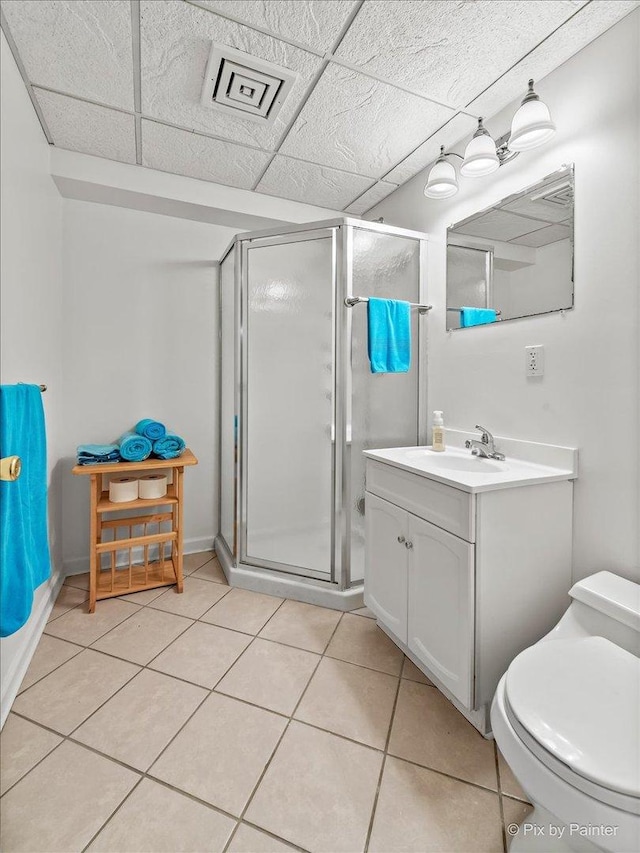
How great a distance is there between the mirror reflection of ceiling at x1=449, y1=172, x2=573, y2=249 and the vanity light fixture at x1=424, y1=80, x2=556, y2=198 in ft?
0.51

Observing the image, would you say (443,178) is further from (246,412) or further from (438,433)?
(246,412)

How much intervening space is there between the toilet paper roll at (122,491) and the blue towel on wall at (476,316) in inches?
74.7

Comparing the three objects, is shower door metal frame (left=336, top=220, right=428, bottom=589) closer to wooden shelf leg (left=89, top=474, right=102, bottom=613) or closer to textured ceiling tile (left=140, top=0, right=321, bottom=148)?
textured ceiling tile (left=140, top=0, right=321, bottom=148)

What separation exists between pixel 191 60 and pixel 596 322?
1738 millimetres

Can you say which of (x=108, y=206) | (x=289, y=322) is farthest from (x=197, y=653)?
(x=108, y=206)

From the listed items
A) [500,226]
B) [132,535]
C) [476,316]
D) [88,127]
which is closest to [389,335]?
[476,316]

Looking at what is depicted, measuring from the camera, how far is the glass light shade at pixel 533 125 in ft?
4.43

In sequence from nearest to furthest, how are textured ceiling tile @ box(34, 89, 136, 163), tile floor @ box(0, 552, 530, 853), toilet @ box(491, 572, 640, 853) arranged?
toilet @ box(491, 572, 640, 853), tile floor @ box(0, 552, 530, 853), textured ceiling tile @ box(34, 89, 136, 163)

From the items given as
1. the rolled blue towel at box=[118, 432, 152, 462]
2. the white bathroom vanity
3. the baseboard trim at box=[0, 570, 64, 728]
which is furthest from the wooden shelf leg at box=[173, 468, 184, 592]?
the white bathroom vanity

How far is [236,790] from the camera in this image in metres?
1.10

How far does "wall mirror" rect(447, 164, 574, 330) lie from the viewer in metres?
1.47

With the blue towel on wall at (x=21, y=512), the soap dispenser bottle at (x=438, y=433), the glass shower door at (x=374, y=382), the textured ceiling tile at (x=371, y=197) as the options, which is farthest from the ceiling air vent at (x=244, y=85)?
the soap dispenser bottle at (x=438, y=433)

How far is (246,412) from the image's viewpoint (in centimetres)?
220

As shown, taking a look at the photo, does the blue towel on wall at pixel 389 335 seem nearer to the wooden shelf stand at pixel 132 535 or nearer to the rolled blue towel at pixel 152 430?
the wooden shelf stand at pixel 132 535
